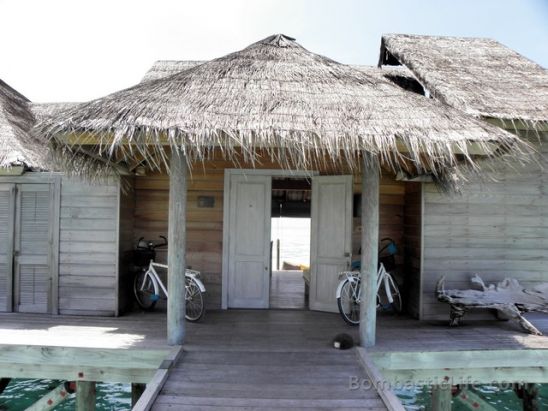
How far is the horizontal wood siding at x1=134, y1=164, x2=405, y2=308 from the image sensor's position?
20.3 feet

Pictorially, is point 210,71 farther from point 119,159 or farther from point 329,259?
point 329,259

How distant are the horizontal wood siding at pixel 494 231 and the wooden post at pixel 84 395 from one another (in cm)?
447

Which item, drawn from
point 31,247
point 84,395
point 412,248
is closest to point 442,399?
point 412,248

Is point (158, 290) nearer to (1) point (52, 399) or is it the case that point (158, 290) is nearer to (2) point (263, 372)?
(1) point (52, 399)

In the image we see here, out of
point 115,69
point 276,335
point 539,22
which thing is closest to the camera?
point 539,22

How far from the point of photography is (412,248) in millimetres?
6008

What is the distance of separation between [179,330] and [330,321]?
216cm

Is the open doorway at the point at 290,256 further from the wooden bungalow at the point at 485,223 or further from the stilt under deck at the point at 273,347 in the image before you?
the wooden bungalow at the point at 485,223

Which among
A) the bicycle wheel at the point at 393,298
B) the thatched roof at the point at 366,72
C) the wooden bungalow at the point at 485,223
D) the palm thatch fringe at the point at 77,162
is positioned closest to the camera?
the palm thatch fringe at the point at 77,162

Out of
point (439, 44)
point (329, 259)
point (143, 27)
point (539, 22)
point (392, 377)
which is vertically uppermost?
point (143, 27)

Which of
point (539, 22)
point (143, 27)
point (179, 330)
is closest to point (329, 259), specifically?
point (179, 330)

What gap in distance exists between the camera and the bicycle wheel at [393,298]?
232 inches

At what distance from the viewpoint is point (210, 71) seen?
458 centimetres

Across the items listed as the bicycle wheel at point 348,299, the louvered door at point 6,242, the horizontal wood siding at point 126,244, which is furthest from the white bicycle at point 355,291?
the louvered door at point 6,242
